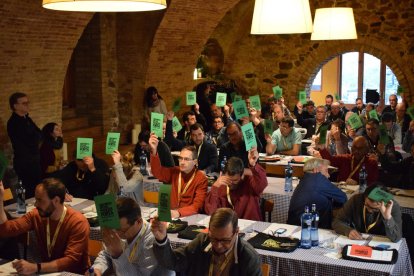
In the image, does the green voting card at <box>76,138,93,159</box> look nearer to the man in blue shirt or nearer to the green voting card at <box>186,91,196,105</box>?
the man in blue shirt

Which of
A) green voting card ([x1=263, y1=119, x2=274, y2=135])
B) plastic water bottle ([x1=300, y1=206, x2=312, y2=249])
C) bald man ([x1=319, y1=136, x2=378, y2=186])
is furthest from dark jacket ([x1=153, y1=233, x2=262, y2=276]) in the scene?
green voting card ([x1=263, y1=119, x2=274, y2=135])

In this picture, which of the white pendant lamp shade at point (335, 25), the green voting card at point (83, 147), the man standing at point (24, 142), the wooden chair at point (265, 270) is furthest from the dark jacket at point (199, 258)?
the white pendant lamp shade at point (335, 25)

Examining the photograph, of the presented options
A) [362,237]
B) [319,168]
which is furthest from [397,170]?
[362,237]

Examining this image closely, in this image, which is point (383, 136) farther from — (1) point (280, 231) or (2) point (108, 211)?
(2) point (108, 211)

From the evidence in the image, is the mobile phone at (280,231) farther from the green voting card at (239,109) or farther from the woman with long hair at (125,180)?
the green voting card at (239,109)

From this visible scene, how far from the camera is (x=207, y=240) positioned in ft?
14.0

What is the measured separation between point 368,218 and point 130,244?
204 cm

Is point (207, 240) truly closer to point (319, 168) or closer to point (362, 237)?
point (362, 237)

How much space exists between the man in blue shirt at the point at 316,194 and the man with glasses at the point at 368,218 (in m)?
0.48

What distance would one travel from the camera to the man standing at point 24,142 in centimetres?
802

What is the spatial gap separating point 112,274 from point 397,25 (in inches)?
482

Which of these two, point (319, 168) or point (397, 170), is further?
point (397, 170)

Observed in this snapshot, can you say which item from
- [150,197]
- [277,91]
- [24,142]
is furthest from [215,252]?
[277,91]

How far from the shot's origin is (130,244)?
4.31 m
